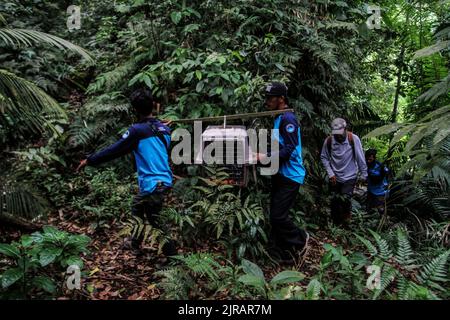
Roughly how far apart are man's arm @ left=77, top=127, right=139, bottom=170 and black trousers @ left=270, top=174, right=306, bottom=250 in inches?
67.7

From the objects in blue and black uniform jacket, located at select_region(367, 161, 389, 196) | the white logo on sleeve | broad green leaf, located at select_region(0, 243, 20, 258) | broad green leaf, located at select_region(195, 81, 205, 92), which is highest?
broad green leaf, located at select_region(195, 81, 205, 92)

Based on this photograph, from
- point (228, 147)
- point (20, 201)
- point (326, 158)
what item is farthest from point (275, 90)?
point (20, 201)

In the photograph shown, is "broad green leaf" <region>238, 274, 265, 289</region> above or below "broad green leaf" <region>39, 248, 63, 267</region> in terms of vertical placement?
below

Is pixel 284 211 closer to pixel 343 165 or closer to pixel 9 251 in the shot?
pixel 343 165

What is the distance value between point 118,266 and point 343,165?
11.9ft

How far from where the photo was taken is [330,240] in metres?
5.56

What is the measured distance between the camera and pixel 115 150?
379cm

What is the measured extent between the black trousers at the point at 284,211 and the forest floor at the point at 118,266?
30cm

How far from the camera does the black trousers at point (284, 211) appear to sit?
14.5 feet

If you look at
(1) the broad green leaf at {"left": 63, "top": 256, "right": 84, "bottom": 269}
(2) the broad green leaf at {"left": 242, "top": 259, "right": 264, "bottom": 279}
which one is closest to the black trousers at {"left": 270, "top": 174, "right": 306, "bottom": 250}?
(2) the broad green leaf at {"left": 242, "top": 259, "right": 264, "bottom": 279}

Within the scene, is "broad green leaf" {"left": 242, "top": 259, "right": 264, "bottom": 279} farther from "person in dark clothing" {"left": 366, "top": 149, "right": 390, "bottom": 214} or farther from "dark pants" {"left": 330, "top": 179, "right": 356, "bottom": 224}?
"person in dark clothing" {"left": 366, "top": 149, "right": 390, "bottom": 214}

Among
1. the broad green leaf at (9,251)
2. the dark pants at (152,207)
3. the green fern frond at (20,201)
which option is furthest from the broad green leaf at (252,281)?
the green fern frond at (20,201)

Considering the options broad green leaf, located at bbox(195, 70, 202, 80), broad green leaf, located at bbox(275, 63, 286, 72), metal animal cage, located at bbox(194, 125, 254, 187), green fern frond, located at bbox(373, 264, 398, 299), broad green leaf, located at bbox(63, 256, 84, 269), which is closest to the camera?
broad green leaf, located at bbox(63, 256, 84, 269)

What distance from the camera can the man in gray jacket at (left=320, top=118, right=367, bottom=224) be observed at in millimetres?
5789
